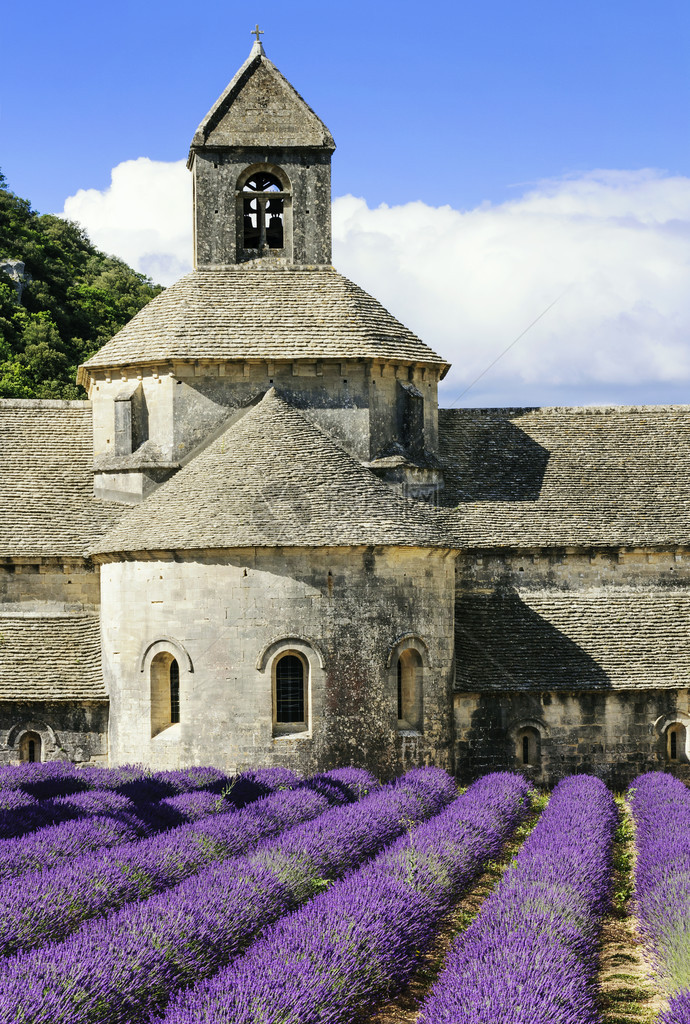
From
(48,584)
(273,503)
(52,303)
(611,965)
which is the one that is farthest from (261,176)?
(52,303)

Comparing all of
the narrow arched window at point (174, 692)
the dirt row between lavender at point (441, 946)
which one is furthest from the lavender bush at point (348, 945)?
the narrow arched window at point (174, 692)

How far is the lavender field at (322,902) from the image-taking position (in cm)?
866

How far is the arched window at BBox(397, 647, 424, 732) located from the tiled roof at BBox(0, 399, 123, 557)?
7.06 metres

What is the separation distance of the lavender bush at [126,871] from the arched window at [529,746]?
7284 millimetres

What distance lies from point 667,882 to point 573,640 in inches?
462

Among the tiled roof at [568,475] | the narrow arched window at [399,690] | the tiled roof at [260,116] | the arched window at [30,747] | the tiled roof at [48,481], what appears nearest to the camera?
the narrow arched window at [399,690]

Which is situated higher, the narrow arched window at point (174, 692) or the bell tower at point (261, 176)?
the bell tower at point (261, 176)

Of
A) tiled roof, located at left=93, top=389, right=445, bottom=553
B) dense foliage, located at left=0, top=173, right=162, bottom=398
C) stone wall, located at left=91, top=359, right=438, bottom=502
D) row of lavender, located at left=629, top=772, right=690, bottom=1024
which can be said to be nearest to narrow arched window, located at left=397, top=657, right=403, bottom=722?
tiled roof, located at left=93, top=389, right=445, bottom=553

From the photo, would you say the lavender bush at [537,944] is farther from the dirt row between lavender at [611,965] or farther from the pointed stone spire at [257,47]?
the pointed stone spire at [257,47]

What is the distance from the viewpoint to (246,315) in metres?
25.0

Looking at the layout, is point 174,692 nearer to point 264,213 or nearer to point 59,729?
point 59,729

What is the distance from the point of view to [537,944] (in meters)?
9.63

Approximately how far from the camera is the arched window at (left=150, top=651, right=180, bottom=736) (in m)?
21.2

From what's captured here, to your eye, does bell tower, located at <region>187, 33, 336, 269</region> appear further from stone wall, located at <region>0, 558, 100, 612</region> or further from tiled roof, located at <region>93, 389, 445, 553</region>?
stone wall, located at <region>0, 558, 100, 612</region>
